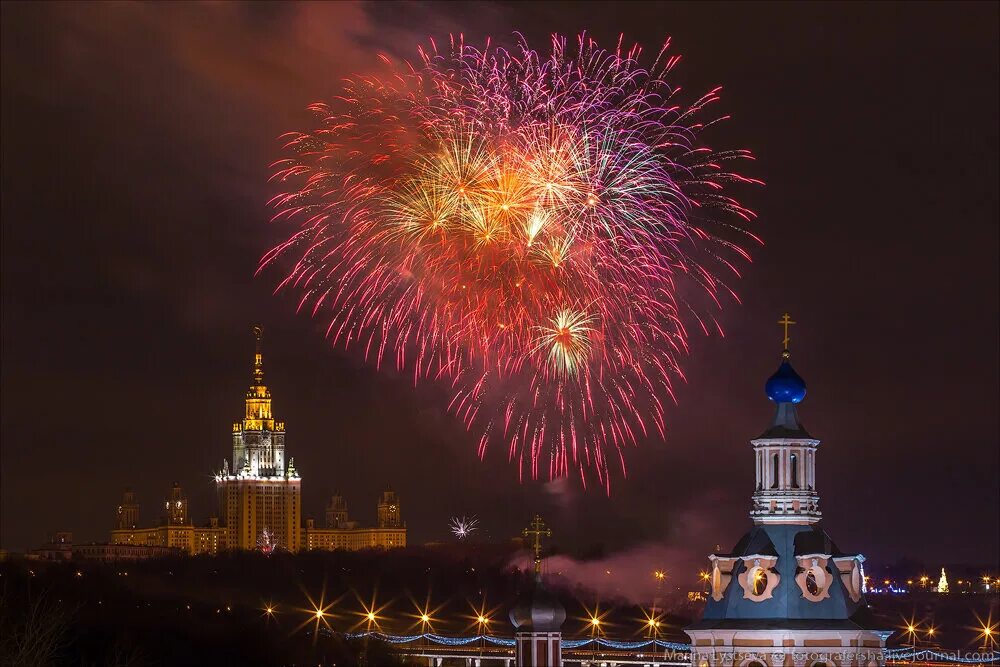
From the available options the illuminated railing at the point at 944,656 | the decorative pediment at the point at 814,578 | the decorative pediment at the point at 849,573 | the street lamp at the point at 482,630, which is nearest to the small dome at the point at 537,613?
the decorative pediment at the point at 814,578

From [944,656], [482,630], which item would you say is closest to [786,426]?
[944,656]

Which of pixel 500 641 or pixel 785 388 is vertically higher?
pixel 785 388

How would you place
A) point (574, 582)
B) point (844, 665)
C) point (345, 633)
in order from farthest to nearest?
point (345, 633), point (574, 582), point (844, 665)

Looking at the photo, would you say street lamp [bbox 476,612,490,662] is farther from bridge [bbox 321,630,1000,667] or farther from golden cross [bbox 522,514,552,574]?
golden cross [bbox 522,514,552,574]

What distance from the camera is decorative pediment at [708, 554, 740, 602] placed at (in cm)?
5031

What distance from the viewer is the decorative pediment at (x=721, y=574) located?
165 ft

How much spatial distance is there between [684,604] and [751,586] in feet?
180

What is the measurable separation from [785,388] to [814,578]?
408 centimetres

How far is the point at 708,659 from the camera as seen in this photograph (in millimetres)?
49938

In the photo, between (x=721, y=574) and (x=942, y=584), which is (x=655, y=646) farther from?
(x=942, y=584)

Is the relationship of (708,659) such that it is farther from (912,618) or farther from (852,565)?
(912,618)

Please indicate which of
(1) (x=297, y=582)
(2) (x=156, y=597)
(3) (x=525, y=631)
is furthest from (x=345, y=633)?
(3) (x=525, y=631)

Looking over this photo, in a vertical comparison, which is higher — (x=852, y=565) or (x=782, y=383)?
(x=782, y=383)

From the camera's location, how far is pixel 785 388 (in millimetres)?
51000
